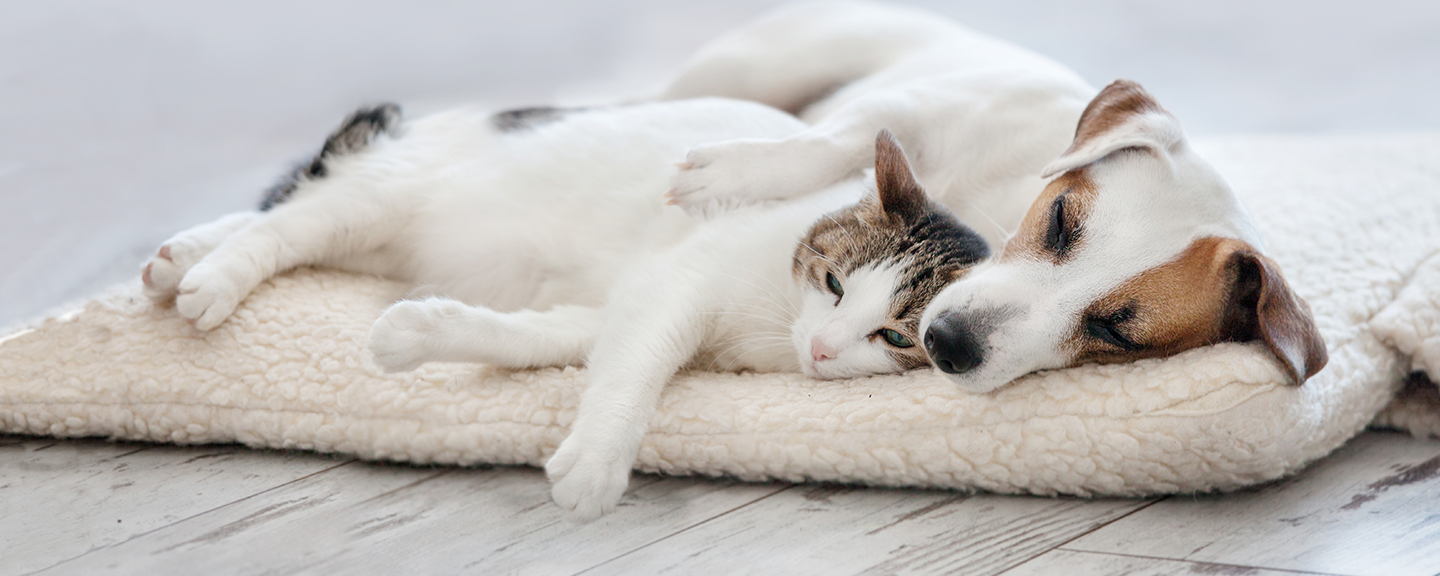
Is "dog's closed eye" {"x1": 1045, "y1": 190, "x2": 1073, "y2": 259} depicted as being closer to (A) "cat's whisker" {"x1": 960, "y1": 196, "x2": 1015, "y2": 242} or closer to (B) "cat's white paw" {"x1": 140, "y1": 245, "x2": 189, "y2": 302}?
(A) "cat's whisker" {"x1": 960, "y1": 196, "x2": 1015, "y2": 242}

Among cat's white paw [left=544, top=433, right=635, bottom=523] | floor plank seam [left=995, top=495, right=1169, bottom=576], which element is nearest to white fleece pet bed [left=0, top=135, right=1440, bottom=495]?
floor plank seam [left=995, top=495, right=1169, bottom=576]

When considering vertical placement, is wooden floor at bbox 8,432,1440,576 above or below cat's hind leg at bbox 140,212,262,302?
below

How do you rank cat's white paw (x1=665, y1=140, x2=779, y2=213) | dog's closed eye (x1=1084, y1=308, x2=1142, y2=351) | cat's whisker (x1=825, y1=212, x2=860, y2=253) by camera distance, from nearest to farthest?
dog's closed eye (x1=1084, y1=308, x2=1142, y2=351) → cat's whisker (x1=825, y1=212, x2=860, y2=253) → cat's white paw (x1=665, y1=140, x2=779, y2=213)

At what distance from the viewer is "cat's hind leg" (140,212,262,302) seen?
1880 millimetres

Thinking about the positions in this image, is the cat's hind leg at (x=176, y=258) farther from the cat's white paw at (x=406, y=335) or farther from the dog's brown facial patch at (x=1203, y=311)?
the dog's brown facial patch at (x=1203, y=311)

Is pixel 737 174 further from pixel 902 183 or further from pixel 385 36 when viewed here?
pixel 385 36

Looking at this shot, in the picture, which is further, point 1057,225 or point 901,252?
point 901,252

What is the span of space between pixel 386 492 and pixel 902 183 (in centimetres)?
95

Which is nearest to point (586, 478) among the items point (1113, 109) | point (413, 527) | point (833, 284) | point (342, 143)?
point (413, 527)

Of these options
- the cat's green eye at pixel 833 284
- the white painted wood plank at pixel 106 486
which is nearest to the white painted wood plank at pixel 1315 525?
the cat's green eye at pixel 833 284

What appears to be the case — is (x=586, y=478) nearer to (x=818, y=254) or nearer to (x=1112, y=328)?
(x=818, y=254)

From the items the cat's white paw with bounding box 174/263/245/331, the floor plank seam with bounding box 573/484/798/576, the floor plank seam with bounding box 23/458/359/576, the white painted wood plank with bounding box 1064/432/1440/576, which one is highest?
the cat's white paw with bounding box 174/263/245/331

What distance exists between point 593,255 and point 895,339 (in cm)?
69

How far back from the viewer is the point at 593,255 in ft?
6.77
